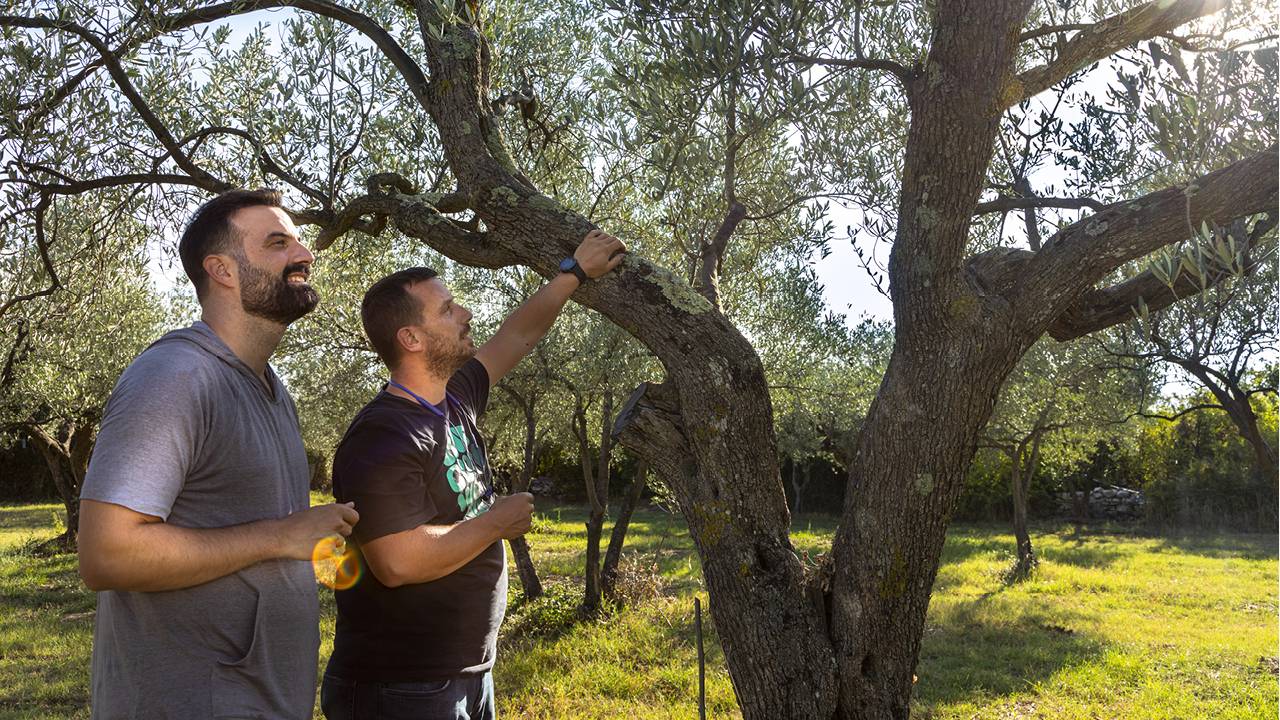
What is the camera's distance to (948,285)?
3.80 meters

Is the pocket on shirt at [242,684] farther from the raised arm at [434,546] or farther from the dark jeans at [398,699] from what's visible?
the dark jeans at [398,699]

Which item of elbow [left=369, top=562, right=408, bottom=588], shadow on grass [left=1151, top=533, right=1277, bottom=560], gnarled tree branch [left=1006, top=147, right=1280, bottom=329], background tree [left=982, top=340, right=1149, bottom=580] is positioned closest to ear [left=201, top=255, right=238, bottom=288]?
elbow [left=369, top=562, right=408, bottom=588]

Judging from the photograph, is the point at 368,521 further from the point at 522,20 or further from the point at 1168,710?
the point at 1168,710

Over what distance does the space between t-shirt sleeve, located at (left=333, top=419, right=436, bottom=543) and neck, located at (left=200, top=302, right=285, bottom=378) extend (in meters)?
0.43

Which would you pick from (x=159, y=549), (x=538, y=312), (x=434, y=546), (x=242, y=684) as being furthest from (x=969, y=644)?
(x=159, y=549)

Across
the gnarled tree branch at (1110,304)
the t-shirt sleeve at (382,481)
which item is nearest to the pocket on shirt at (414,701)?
the t-shirt sleeve at (382,481)

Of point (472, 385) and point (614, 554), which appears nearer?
point (472, 385)

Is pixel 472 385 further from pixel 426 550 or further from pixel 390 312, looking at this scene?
pixel 426 550

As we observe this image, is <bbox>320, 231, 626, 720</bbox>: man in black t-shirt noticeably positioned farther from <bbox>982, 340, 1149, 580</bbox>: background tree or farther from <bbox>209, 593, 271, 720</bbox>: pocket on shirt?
<bbox>982, 340, 1149, 580</bbox>: background tree

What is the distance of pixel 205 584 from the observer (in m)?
2.25

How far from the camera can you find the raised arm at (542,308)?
3.87 m

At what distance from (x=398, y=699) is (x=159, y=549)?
1126 mm

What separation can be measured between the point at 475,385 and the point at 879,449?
5.83 ft

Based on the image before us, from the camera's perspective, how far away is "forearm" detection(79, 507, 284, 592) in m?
2.02
